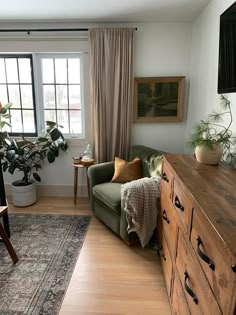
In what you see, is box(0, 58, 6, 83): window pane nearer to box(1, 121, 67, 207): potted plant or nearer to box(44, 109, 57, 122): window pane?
box(44, 109, 57, 122): window pane

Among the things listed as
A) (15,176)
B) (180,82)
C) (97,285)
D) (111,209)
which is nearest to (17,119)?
(15,176)

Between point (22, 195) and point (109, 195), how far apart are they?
141 cm

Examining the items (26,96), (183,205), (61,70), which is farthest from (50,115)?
(183,205)

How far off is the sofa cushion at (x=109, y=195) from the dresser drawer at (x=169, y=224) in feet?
1.95

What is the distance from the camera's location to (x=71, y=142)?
342 centimetres

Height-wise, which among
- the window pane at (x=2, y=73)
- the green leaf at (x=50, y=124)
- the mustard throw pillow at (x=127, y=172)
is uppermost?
the window pane at (x=2, y=73)

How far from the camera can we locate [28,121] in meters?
3.49

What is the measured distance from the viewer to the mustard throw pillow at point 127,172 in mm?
2820

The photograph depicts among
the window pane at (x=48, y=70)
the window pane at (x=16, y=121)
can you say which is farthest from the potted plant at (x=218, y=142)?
the window pane at (x=16, y=121)

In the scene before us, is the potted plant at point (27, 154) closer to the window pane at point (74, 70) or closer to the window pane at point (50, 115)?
the window pane at point (50, 115)

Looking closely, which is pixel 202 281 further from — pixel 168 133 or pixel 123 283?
pixel 168 133

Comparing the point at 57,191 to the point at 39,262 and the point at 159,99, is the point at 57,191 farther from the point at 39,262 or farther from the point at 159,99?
the point at 159,99

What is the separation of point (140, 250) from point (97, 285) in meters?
0.61

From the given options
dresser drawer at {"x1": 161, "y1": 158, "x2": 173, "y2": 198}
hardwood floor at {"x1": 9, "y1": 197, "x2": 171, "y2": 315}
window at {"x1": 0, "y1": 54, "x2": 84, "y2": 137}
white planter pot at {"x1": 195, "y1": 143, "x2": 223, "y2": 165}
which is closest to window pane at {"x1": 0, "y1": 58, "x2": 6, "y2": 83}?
window at {"x1": 0, "y1": 54, "x2": 84, "y2": 137}
